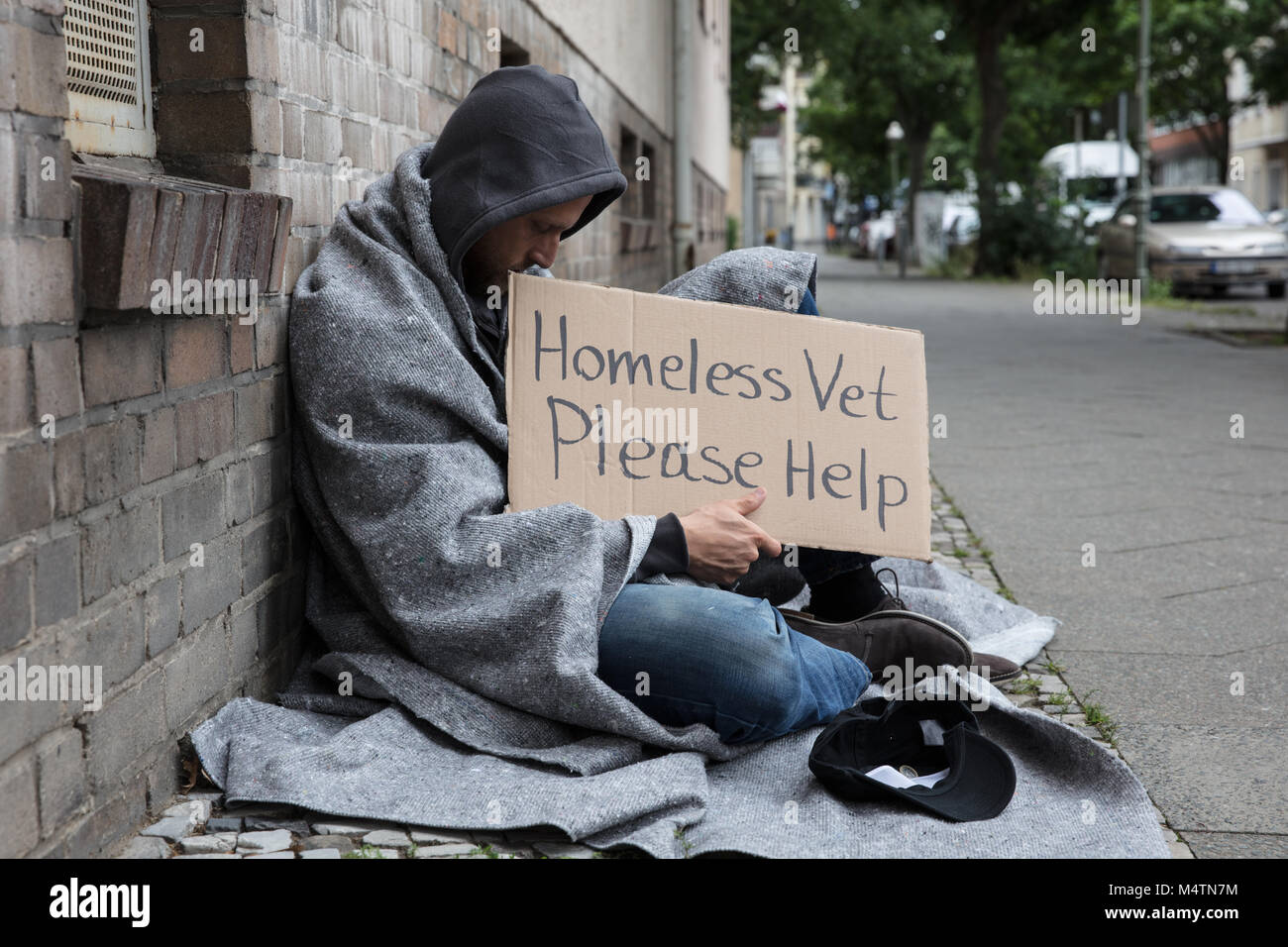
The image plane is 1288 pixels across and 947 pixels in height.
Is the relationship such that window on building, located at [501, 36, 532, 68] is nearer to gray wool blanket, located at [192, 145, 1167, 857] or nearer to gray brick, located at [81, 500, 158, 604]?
gray wool blanket, located at [192, 145, 1167, 857]

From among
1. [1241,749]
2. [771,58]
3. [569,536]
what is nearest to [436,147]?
[569,536]

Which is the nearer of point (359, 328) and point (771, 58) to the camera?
point (359, 328)

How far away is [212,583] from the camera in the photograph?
260cm

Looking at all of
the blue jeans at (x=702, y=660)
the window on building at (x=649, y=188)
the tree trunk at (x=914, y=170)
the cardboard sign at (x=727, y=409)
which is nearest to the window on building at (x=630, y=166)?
the window on building at (x=649, y=188)

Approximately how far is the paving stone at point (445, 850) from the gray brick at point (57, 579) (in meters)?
0.68

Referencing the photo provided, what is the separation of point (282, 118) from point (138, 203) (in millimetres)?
853

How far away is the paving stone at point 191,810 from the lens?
2447 millimetres

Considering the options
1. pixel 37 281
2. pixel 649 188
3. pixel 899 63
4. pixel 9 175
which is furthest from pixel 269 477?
pixel 899 63

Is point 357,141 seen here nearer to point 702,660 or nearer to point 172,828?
point 702,660

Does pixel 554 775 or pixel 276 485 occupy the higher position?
pixel 276 485

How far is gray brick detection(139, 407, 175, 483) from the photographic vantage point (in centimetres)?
232

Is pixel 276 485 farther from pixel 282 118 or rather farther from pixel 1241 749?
pixel 1241 749

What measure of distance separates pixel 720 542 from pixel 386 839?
84 cm

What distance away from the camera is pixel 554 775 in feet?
8.36
